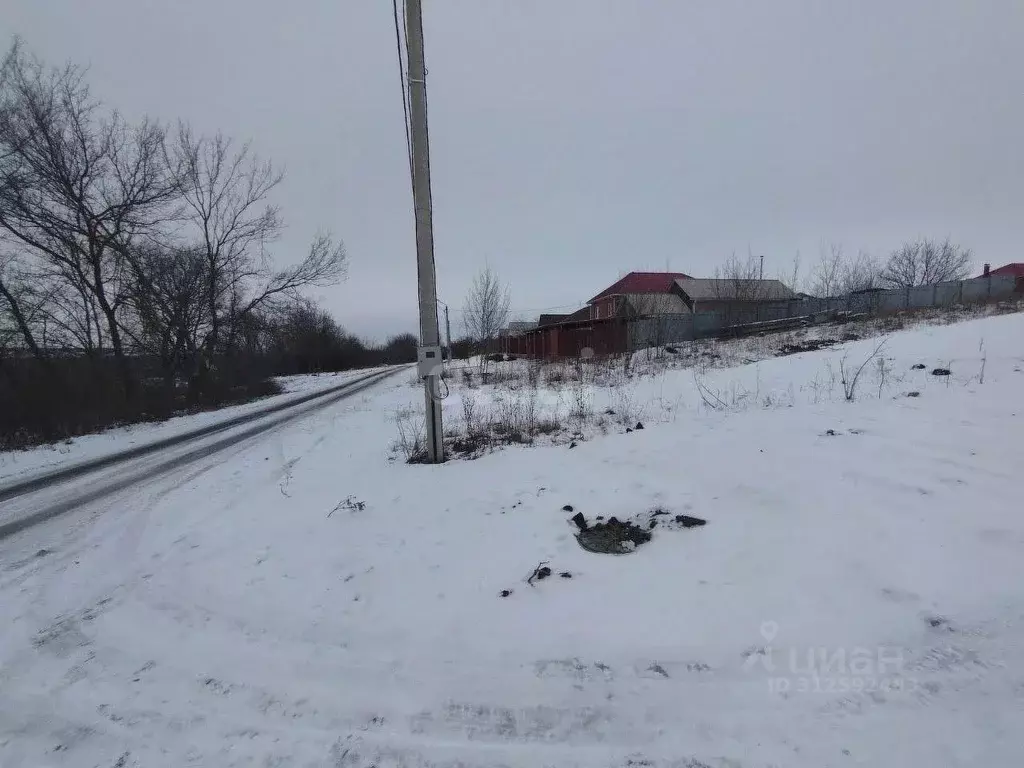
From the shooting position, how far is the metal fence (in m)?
23.8

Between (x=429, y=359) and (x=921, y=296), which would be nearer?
(x=429, y=359)

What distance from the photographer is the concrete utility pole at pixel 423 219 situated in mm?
5363

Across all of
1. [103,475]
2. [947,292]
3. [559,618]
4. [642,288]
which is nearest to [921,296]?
[947,292]

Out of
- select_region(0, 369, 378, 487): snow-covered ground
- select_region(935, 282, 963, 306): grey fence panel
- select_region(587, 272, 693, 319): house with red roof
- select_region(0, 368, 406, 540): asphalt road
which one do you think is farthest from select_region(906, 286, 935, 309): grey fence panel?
select_region(0, 369, 378, 487): snow-covered ground

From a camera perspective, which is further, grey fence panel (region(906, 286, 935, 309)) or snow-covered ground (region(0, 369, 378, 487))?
grey fence panel (region(906, 286, 935, 309))

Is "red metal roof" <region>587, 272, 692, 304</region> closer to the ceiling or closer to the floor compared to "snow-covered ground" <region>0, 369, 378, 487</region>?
closer to the ceiling

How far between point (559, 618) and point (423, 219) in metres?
4.76

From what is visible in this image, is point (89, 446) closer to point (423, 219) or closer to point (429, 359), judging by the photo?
point (429, 359)

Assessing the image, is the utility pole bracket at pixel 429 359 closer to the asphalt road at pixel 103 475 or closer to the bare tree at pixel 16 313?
the asphalt road at pixel 103 475

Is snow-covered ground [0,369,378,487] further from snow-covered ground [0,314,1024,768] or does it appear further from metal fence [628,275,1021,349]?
metal fence [628,275,1021,349]

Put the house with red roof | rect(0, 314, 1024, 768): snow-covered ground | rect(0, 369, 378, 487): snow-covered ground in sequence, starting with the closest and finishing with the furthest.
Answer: rect(0, 314, 1024, 768): snow-covered ground, rect(0, 369, 378, 487): snow-covered ground, the house with red roof

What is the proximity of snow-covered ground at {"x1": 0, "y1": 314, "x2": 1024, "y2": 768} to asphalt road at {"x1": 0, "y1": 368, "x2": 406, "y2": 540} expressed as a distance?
0.67 metres

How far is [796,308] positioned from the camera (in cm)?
2906

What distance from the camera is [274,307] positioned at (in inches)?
872
